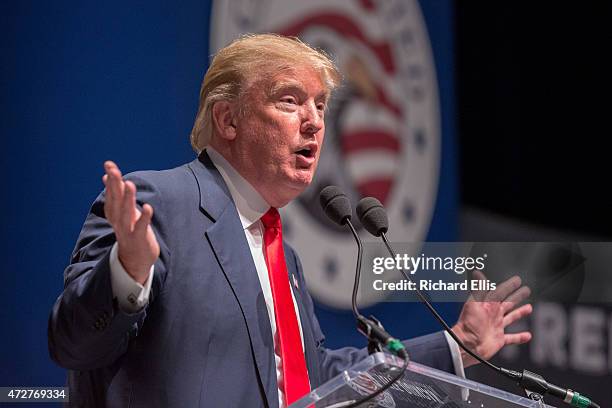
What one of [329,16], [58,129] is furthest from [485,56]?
[58,129]

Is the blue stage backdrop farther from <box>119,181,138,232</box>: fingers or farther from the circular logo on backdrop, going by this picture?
<box>119,181,138,232</box>: fingers

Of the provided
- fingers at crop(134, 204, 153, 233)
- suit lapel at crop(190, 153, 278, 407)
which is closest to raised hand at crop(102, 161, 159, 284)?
fingers at crop(134, 204, 153, 233)

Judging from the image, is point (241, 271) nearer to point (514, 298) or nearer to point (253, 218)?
point (253, 218)

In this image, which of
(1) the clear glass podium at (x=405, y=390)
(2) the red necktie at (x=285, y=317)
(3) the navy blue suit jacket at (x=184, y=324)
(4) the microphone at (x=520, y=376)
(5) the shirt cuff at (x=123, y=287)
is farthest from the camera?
(2) the red necktie at (x=285, y=317)

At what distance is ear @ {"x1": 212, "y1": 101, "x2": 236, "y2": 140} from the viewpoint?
2.49m

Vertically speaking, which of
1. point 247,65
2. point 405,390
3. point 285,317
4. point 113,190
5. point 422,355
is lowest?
point 422,355

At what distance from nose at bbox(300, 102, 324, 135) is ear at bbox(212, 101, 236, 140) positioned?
20cm

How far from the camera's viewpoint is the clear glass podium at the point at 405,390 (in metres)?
1.60

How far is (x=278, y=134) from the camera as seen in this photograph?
2.45m

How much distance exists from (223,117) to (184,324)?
656mm

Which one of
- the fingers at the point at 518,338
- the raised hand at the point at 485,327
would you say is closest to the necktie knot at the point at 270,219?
the raised hand at the point at 485,327

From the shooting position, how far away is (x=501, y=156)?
3484mm

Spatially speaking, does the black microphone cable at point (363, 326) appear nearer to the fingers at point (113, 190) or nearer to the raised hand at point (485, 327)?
the fingers at point (113, 190)

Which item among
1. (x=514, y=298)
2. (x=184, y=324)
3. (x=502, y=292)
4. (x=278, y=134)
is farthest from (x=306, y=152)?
(x=514, y=298)
